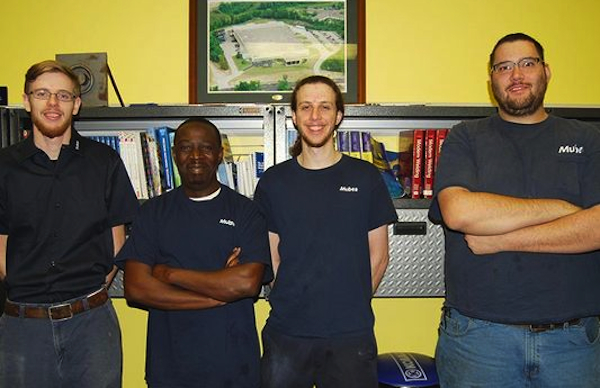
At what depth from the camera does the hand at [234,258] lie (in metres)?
1.89

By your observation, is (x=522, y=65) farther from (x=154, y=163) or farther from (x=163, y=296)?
(x=154, y=163)

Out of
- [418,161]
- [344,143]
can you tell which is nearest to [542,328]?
[418,161]

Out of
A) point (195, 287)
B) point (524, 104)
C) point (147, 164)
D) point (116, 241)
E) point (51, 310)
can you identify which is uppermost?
point (524, 104)

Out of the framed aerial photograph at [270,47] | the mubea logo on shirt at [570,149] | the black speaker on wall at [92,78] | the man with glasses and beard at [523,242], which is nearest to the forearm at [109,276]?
the black speaker on wall at [92,78]

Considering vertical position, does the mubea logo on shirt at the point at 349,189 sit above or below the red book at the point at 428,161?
below

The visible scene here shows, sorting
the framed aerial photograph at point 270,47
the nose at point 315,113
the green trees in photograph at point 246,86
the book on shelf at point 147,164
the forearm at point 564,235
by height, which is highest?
the framed aerial photograph at point 270,47

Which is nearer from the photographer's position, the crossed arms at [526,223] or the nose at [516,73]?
the crossed arms at [526,223]

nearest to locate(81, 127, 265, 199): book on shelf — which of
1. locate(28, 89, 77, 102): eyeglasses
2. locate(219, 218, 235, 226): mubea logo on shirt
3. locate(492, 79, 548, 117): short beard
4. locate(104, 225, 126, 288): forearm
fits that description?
locate(104, 225, 126, 288): forearm

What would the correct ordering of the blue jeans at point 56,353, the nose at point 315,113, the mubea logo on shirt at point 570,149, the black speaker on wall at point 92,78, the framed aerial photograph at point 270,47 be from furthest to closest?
the framed aerial photograph at point 270,47 < the black speaker on wall at point 92,78 < the nose at point 315,113 < the blue jeans at point 56,353 < the mubea logo on shirt at point 570,149

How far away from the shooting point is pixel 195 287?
183 centimetres

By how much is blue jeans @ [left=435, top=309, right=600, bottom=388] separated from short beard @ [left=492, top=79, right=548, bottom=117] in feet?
2.33

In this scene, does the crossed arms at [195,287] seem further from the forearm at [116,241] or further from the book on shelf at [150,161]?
the book on shelf at [150,161]

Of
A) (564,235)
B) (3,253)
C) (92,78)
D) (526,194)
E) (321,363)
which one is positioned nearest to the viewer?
(564,235)

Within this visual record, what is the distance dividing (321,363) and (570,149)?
112 centimetres
